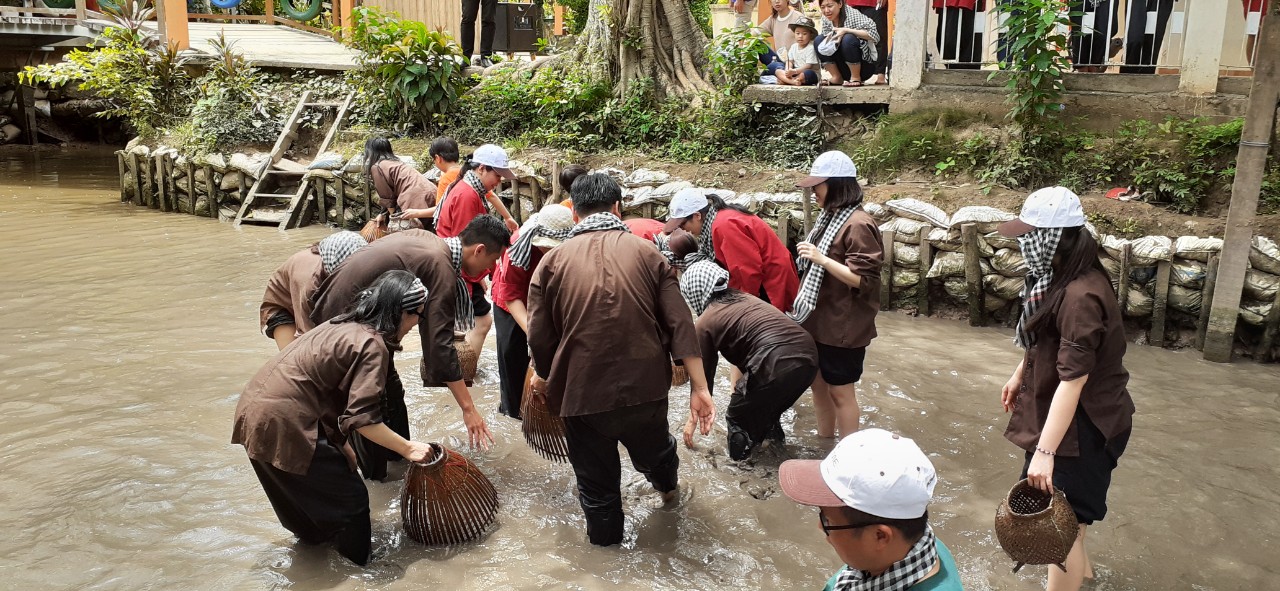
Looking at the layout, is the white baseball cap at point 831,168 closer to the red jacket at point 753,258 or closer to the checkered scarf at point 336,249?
the red jacket at point 753,258

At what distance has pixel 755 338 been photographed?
4.98 metres

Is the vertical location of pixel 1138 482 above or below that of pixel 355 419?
below

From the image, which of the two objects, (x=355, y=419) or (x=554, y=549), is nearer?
(x=355, y=419)

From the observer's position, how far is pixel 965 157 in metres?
8.94

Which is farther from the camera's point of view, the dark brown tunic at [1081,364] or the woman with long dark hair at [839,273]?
the woman with long dark hair at [839,273]

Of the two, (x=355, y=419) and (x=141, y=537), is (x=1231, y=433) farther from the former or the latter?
(x=141, y=537)

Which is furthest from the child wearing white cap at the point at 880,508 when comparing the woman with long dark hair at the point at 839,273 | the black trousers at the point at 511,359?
the black trousers at the point at 511,359

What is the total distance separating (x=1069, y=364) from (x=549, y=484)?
9.51ft

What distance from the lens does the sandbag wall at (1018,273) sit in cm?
693

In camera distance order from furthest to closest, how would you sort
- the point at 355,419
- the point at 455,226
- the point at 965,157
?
the point at 965,157 < the point at 455,226 < the point at 355,419

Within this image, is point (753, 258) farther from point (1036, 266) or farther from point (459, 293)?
point (1036, 266)

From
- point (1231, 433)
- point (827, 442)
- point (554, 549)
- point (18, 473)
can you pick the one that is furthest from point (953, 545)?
point (18, 473)

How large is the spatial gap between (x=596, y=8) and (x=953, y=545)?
9.46 m

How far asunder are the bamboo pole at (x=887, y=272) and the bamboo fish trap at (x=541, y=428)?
4.18 metres
